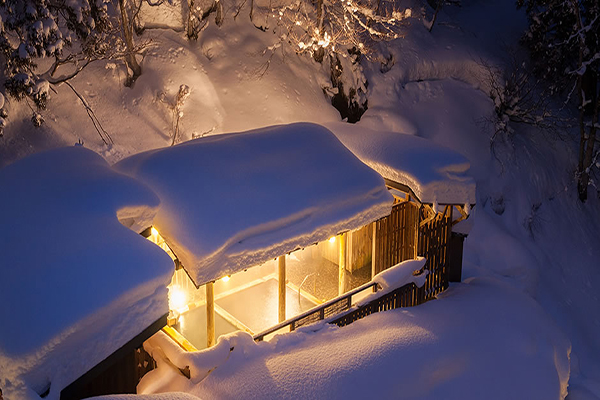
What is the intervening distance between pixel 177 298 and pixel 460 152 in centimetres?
1095

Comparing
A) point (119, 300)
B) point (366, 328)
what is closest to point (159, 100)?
point (366, 328)

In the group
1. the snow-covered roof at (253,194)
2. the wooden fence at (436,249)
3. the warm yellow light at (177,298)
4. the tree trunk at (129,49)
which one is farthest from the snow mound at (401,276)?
the tree trunk at (129,49)

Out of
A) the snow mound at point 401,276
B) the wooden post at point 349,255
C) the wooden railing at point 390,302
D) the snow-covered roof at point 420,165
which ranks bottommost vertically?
the wooden post at point 349,255

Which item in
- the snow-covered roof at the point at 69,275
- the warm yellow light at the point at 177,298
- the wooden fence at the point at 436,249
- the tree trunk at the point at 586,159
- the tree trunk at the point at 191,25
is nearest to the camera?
the snow-covered roof at the point at 69,275

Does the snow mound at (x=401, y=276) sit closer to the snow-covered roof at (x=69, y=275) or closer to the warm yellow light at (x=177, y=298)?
the warm yellow light at (x=177, y=298)

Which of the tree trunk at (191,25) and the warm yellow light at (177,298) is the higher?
the tree trunk at (191,25)

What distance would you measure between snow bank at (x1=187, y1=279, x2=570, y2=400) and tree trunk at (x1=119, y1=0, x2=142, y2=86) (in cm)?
1196

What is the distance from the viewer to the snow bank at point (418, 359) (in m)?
5.90

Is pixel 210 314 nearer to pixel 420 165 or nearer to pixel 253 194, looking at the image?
pixel 253 194

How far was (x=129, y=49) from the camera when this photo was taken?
15930mm

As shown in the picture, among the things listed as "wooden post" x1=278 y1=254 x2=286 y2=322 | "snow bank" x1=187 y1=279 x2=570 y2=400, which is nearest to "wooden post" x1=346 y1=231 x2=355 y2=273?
"snow bank" x1=187 y1=279 x2=570 y2=400

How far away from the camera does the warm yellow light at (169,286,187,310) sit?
8.96 metres

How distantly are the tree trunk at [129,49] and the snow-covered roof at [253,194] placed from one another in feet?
29.8

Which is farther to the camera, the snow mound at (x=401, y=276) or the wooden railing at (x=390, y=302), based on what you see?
the snow mound at (x=401, y=276)
